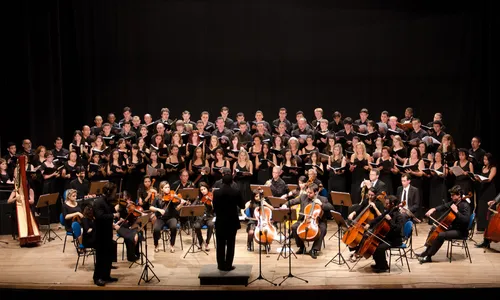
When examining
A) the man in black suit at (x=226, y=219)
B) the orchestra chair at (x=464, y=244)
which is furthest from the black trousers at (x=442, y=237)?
the man in black suit at (x=226, y=219)

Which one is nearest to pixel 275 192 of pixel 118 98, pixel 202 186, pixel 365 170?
pixel 202 186

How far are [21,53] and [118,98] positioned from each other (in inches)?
94.0

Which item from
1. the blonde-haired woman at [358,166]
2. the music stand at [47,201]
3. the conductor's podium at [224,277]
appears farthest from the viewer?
the blonde-haired woman at [358,166]

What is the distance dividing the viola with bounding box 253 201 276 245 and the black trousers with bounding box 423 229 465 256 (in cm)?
230

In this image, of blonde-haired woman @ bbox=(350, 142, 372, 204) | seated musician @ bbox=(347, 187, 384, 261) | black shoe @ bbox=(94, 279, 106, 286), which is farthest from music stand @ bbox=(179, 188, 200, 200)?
blonde-haired woman @ bbox=(350, 142, 372, 204)

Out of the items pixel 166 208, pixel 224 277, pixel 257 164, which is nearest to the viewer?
pixel 224 277

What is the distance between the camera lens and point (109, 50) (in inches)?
555

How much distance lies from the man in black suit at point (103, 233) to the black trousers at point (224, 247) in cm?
144

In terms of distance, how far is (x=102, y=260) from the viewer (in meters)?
7.78

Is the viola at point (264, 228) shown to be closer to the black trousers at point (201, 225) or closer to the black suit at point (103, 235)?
the black trousers at point (201, 225)

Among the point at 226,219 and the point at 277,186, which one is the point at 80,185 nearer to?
the point at 277,186

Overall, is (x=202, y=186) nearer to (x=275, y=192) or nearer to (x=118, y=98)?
(x=275, y=192)

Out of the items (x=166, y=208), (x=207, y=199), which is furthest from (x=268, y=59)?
(x=166, y=208)

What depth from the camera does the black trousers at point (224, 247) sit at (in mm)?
7840
